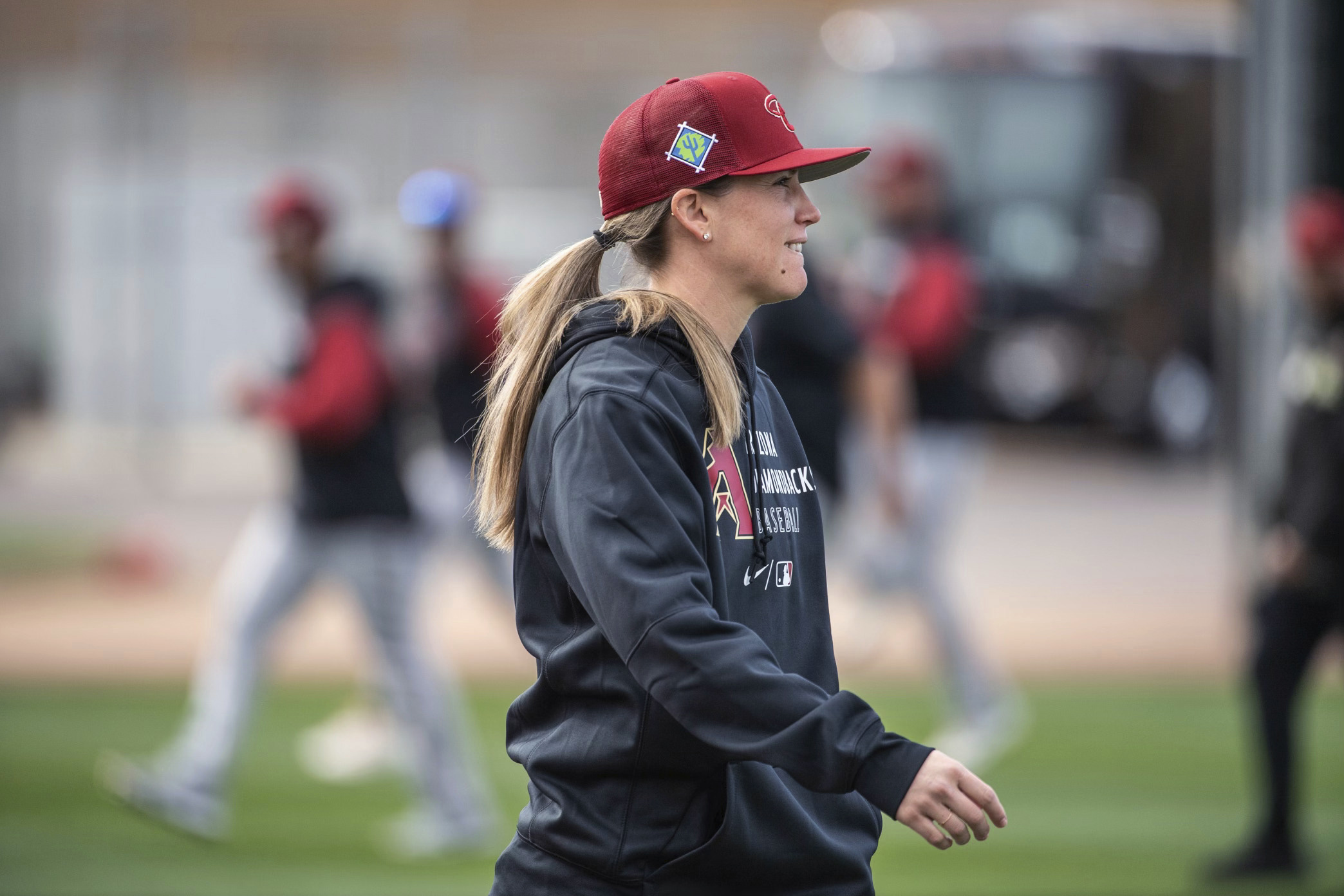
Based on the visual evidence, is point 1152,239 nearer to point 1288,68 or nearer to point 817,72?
point 817,72

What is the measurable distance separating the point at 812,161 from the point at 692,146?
0.59 feet

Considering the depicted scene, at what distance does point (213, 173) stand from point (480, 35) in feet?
13.7

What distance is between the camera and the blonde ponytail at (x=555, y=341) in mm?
2600

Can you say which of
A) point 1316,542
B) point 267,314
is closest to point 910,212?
point 1316,542

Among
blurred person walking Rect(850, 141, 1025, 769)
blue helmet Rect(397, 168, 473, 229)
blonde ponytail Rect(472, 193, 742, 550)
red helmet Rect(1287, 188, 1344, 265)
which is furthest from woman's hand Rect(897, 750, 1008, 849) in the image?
blurred person walking Rect(850, 141, 1025, 769)

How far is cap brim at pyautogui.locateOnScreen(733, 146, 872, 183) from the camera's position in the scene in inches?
104

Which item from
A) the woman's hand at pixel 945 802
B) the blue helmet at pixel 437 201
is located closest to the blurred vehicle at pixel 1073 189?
the blue helmet at pixel 437 201

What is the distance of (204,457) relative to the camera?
1730cm

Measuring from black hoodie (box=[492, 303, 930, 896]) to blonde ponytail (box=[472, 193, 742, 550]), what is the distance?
3 centimetres

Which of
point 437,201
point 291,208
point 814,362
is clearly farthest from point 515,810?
point 291,208

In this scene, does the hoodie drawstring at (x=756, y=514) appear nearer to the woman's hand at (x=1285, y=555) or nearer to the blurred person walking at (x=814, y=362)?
the woman's hand at (x=1285, y=555)

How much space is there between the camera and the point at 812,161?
2.63 m

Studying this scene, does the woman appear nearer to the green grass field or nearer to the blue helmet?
the green grass field

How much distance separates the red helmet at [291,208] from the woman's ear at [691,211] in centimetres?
371
